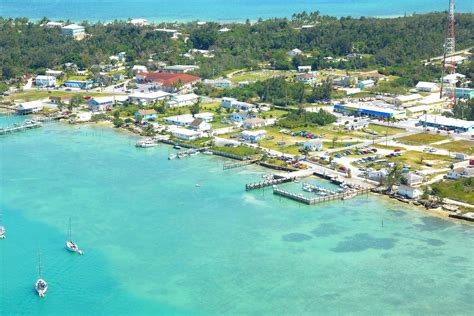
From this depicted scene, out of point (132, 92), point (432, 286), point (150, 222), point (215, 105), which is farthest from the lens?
point (132, 92)

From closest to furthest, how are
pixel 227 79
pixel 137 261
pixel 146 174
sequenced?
pixel 137 261
pixel 146 174
pixel 227 79

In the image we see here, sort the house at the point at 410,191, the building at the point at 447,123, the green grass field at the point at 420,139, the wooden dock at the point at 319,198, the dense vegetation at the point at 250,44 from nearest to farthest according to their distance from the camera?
the house at the point at 410,191
the wooden dock at the point at 319,198
the green grass field at the point at 420,139
the building at the point at 447,123
the dense vegetation at the point at 250,44

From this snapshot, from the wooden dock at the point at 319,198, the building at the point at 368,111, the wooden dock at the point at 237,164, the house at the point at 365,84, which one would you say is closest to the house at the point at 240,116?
the building at the point at 368,111

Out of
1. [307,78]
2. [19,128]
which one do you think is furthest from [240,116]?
[19,128]

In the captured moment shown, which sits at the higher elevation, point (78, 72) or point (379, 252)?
point (78, 72)

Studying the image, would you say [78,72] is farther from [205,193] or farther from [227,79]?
[205,193]

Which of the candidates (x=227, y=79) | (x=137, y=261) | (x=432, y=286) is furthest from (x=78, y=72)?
(x=432, y=286)

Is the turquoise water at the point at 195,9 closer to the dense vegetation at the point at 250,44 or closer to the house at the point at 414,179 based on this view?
the dense vegetation at the point at 250,44
